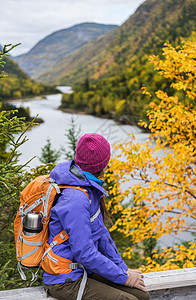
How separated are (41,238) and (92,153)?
0.56 meters

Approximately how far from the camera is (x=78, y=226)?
138cm

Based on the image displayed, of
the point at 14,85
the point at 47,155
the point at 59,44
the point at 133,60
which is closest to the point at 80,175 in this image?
the point at 14,85

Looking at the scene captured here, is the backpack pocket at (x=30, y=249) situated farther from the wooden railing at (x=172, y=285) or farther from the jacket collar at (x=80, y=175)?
the wooden railing at (x=172, y=285)

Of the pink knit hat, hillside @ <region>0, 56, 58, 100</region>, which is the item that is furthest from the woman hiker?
hillside @ <region>0, 56, 58, 100</region>

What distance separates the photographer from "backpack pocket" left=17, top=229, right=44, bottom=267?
4.95 feet

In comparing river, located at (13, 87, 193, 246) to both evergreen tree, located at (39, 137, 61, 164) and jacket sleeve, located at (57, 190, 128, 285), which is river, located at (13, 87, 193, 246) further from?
jacket sleeve, located at (57, 190, 128, 285)

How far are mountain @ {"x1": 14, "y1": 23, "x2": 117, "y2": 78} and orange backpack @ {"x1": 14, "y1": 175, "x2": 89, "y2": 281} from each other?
11361 millimetres

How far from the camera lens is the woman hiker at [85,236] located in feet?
4.59

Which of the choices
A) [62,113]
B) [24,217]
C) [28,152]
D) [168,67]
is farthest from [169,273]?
[62,113]

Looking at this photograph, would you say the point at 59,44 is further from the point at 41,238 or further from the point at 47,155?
the point at 41,238

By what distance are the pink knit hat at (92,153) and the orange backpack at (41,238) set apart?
0.17 metres

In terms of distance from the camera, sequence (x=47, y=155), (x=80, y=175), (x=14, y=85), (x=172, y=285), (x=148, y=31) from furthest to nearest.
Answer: (x=148, y=31) < (x=47, y=155) < (x=14, y=85) < (x=172, y=285) < (x=80, y=175)

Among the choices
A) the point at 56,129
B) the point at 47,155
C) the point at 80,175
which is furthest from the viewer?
the point at 56,129

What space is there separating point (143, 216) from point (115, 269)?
3.39m
